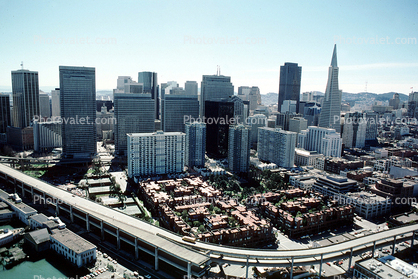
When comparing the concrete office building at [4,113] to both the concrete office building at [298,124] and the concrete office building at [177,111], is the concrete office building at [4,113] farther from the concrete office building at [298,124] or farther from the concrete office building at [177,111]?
the concrete office building at [298,124]

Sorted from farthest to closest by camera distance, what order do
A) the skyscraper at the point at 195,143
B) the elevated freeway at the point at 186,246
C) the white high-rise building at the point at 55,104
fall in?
the white high-rise building at the point at 55,104 < the skyscraper at the point at 195,143 < the elevated freeway at the point at 186,246

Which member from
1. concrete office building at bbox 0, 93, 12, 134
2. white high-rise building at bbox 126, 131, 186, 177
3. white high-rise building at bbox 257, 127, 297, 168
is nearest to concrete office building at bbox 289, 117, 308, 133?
white high-rise building at bbox 257, 127, 297, 168

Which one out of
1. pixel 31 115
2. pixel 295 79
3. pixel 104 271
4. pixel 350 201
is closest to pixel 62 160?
pixel 31 115

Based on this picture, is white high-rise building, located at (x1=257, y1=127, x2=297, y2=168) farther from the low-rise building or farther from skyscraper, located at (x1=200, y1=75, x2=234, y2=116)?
the low-rise building

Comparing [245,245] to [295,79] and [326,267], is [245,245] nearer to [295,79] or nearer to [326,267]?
[326,267]

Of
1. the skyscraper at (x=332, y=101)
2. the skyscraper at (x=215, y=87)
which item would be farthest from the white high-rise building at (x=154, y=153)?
the skyscraper at (x=332, y=101)

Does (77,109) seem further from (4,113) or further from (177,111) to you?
(4,113)
